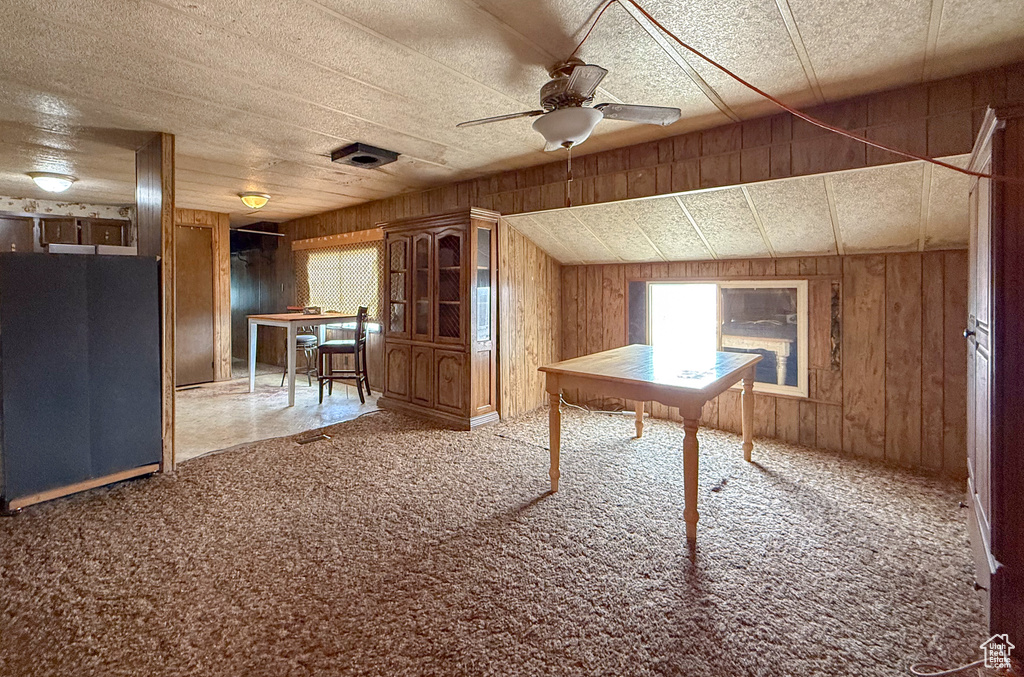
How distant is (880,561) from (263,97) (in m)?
3.83

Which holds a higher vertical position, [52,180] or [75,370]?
[52,180]

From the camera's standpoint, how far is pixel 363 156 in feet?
11.9

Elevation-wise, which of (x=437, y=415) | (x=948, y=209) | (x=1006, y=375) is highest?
(x=948, y=209)

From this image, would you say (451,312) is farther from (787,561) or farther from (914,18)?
(914,18)

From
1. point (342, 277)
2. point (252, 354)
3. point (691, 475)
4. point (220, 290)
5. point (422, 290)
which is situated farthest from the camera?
point (342, 277)

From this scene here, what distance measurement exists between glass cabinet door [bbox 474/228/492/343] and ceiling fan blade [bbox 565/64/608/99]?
2153 mm

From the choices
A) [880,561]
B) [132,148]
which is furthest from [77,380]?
[880,561]

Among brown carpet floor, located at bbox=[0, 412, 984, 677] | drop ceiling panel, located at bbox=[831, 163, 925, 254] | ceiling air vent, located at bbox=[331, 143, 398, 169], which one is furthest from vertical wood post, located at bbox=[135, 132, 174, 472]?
drop ceiling panel, located at bbox=[831, 163, 925, 254]

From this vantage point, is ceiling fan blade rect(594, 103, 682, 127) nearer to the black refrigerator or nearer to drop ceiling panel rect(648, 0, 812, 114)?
drop ceiling panel rect(648, 0, 812, 114)

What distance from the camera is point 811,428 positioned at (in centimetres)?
362

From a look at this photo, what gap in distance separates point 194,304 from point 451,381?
3908 mm

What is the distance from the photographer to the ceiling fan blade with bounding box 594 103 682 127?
81.1 inches

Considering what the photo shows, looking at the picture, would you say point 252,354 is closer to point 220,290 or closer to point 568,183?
point 220,290

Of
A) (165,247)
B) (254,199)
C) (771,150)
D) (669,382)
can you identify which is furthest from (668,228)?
(254,199)
